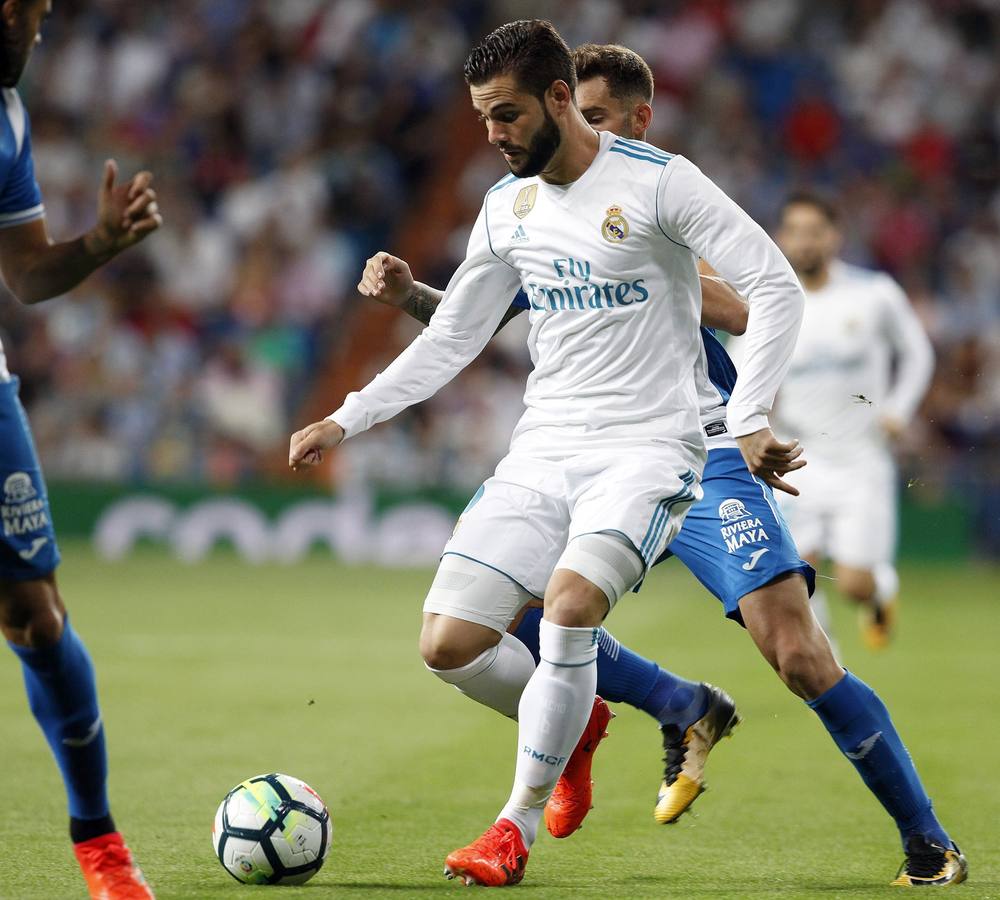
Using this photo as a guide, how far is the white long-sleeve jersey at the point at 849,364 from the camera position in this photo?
9.28 m

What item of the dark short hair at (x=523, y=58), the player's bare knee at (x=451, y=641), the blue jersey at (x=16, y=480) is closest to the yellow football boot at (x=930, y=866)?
the player's bare knee at (x=451, y=641)

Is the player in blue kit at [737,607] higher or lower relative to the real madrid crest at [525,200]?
lower

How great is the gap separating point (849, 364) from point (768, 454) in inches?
206

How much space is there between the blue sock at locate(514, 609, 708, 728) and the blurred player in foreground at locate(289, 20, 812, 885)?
0.55 meters

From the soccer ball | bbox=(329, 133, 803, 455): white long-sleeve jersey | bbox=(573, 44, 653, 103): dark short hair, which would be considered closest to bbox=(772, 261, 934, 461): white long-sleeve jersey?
bbox=(573, 44, 653, 103): dark short hair

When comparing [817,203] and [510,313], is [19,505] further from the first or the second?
[817,203]

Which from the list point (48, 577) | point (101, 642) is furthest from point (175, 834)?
point (101, 642)

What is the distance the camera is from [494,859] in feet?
14.6

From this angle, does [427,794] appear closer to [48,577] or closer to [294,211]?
[48,577]

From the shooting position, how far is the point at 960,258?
16.8 metres

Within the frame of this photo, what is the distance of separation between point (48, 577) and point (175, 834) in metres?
1.53

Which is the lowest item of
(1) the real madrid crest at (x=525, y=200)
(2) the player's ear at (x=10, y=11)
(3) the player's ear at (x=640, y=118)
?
(1) the real madrid crest at (x=525, y=200)

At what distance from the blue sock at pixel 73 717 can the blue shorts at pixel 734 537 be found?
1.72 m

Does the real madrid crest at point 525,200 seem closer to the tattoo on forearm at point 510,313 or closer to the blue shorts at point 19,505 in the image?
the tattoo on forearm at point 510,313
